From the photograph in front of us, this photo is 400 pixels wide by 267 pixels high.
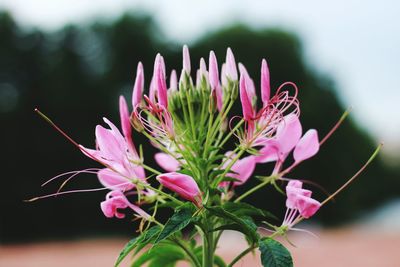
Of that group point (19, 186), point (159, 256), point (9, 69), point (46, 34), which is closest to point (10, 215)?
point (19, 186)

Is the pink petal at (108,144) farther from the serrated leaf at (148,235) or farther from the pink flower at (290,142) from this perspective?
the pink flower at (290,142)

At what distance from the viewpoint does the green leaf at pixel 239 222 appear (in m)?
1.30

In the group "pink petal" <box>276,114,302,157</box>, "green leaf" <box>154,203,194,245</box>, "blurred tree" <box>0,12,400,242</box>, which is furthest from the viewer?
"blurred tree" <box>0,12,400,242</box>

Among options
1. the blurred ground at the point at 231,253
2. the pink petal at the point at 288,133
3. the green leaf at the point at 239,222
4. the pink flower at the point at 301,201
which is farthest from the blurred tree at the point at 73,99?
the green leaf at the point at 239,222

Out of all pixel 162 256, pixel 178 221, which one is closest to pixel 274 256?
pixel 178 221

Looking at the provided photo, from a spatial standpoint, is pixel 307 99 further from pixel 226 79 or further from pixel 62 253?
pixel 226 79

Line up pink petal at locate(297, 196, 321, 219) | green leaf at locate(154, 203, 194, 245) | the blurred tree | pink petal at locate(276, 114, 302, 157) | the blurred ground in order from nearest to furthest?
1. green leaf at locate(154, 203, 194, 245)
2. pink petal at locate(297, 196, 321, 219)
3. pink petal at locate(276, 114, 302, 157)
4. the blurred ground
5. the blurred tree

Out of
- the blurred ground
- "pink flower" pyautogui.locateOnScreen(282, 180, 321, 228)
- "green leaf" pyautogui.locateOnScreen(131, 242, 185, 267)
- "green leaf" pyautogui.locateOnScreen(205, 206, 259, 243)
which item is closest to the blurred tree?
the blurred ground

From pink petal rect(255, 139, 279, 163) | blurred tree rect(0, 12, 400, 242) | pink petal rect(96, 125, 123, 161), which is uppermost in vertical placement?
pink petal rect(255, 139, 279, 163)

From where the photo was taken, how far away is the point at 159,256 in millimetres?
1681

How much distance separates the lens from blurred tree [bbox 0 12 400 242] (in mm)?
15164

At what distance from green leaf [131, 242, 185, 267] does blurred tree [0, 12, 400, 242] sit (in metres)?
12.4

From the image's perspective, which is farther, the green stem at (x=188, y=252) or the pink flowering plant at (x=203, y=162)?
the green stem at (x=188, y=252)

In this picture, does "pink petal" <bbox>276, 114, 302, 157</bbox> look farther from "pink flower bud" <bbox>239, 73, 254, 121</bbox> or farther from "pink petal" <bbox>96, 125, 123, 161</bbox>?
"pink petal" <bbox>96, 125, 123, 161</bbox>
